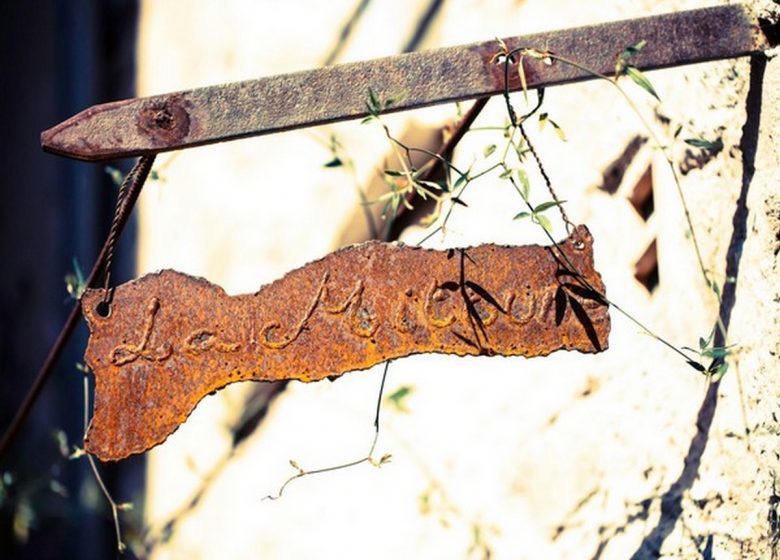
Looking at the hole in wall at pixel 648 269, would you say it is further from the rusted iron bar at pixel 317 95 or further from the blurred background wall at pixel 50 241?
the blurred background wall at pixel 50 241

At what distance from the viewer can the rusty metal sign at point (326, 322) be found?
3.18 feet

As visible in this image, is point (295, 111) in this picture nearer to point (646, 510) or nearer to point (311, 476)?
point (646, 510)

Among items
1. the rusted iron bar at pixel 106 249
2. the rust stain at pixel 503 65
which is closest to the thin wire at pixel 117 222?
the rusted iron bar at pixel 106 249

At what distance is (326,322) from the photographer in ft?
3.22

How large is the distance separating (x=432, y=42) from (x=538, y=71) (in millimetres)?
A: 631

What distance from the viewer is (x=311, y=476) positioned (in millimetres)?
1573

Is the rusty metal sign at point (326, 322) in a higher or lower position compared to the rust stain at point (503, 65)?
lower

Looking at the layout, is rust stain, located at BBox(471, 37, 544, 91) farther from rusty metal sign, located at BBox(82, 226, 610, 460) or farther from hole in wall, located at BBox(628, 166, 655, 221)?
hole in wall, located at BBox(628, 166, 655, 221)

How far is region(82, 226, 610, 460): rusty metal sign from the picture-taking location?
3.18 ft

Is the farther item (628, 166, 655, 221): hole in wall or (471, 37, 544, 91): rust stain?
(628, 166, 655, 221): hole in wall

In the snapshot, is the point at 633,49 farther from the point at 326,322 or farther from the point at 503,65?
the point at 326,322

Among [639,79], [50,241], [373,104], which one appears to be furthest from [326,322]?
[50,241]

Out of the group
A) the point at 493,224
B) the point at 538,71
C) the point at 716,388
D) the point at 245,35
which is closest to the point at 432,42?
the point at 493,224

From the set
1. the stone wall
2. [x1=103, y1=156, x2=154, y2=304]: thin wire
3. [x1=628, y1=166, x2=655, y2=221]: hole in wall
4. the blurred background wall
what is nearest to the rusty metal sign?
[x1=103, y1=156, x2=154, y2=304]: thin wire
